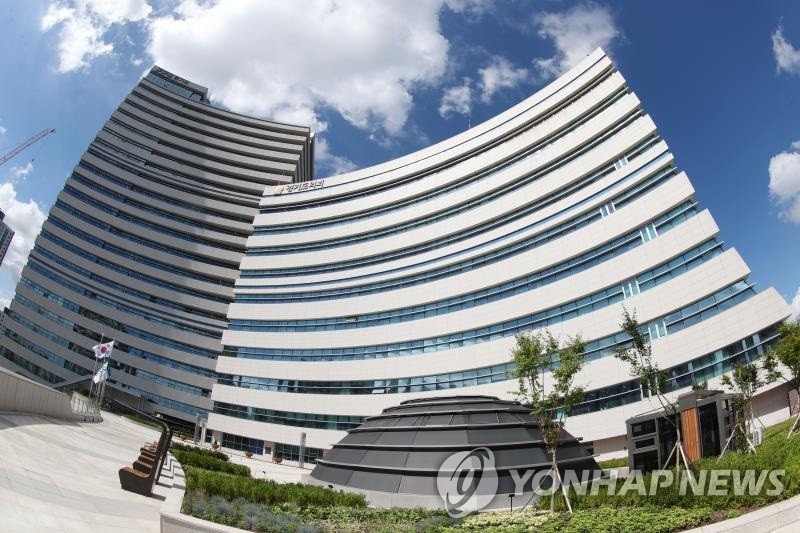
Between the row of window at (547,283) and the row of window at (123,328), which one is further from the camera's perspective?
the row of window at (123,328)

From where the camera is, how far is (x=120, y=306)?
73.4m

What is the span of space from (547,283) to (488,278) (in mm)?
6414

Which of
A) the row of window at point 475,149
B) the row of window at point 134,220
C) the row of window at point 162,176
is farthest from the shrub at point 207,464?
the row of window at point 162,176

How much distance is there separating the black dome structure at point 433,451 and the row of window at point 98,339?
53.9m

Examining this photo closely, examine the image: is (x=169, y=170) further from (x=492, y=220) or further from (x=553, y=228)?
(x=553, y=228)

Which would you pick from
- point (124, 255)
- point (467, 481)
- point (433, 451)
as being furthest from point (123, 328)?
point (467, 481)

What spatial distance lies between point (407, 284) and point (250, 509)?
143ft

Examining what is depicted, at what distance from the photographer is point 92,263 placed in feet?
251

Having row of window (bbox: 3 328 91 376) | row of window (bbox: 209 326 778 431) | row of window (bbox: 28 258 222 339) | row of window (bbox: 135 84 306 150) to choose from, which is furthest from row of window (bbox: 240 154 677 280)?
row of window (bbox: 135 84 306 150)

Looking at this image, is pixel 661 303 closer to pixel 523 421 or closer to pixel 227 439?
pixel 523 421

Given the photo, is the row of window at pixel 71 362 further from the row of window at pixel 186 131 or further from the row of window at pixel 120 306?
the row of window at pixel 186 131

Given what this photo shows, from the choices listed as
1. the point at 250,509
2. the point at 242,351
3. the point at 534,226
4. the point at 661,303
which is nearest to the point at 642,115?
the point at 534,226

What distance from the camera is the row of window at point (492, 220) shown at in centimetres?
4419

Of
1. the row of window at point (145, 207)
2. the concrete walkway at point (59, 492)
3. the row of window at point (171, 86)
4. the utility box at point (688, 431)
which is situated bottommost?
the concrete walkway at point (59, 492)
